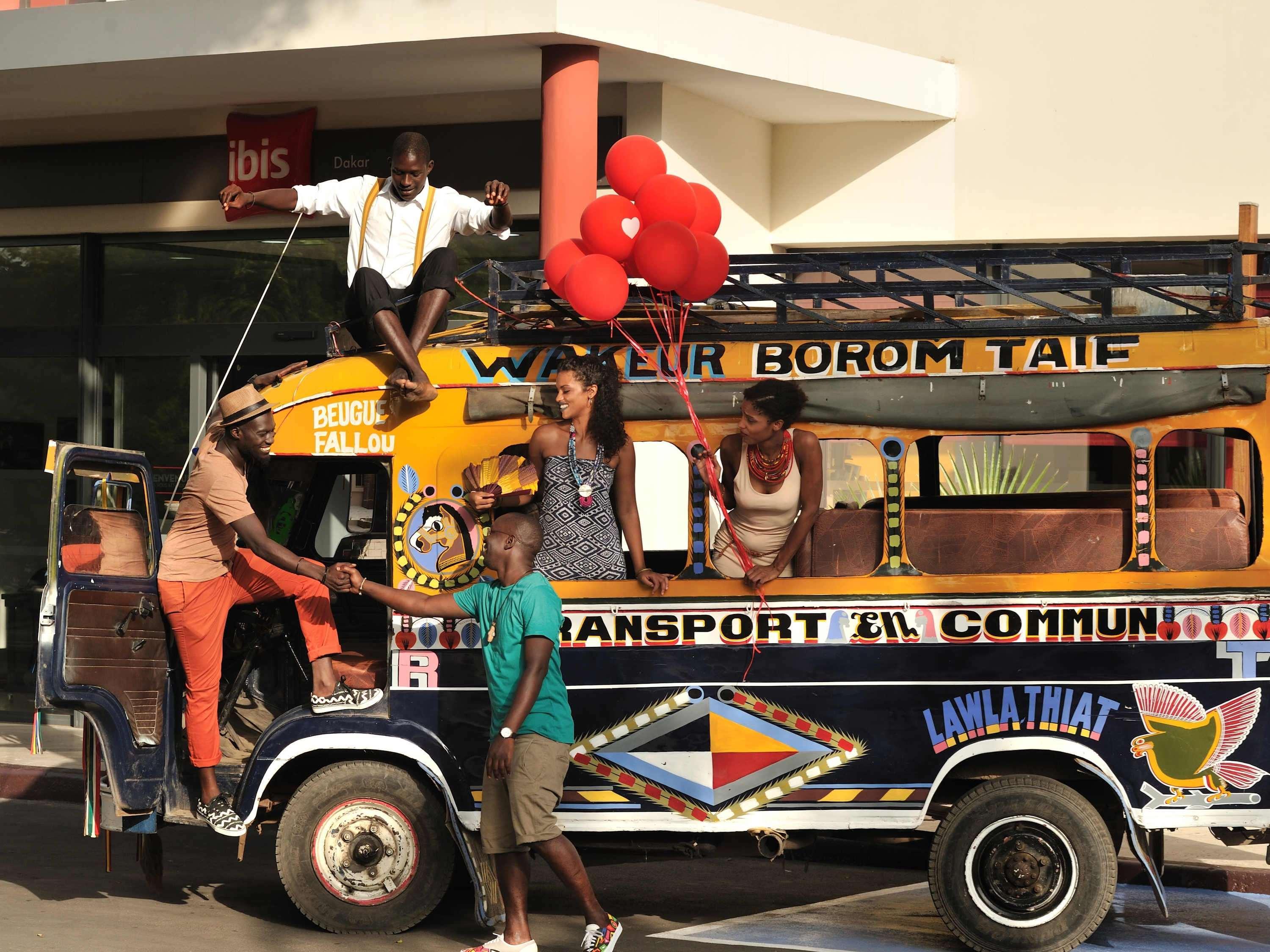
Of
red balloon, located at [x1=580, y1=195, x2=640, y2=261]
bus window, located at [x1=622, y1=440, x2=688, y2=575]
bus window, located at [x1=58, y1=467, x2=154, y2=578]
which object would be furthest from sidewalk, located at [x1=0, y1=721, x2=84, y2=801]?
red balloon, located at [x1=580, y1=195, x2=640, y2=261]

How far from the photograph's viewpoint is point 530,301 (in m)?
7.19

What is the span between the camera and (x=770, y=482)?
22.3 ft

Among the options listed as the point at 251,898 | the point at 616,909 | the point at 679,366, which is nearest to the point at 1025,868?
the point at 616,909

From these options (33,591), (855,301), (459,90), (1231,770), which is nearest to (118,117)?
(459,90)

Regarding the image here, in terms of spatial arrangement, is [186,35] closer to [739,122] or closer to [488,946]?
[739,122]

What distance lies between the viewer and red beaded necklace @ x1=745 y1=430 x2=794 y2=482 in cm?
675

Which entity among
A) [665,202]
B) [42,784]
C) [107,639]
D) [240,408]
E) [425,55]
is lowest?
[42,784]

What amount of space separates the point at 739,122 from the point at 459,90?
90.8 inches

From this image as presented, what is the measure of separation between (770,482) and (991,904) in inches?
81.0

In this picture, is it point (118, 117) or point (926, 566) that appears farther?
point (118, 117)

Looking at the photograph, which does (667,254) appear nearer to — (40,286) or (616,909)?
(616,909)

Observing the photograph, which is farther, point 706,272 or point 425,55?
point 425,55

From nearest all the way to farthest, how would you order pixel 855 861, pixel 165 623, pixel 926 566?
pixel 926 566 < pixel 165 623 < pixel 855 861

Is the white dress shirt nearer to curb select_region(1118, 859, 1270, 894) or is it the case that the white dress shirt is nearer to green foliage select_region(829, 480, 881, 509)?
green foliage select_region(829, 480, 881, 509)
